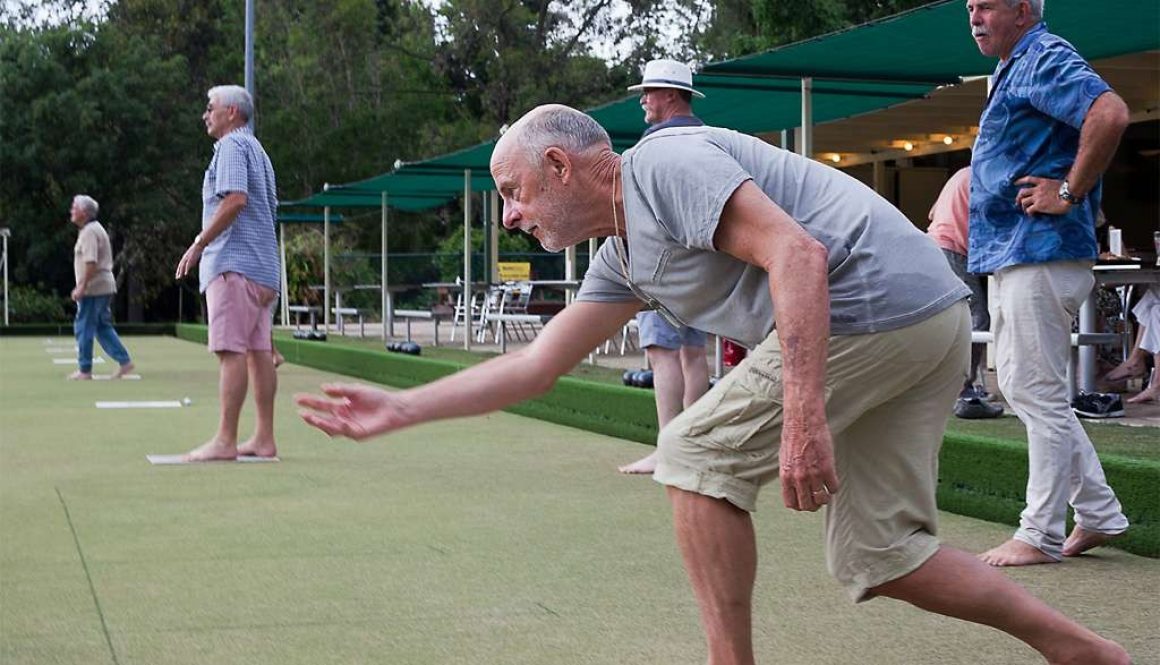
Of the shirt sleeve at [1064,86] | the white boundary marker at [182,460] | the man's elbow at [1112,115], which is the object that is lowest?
the white boundary marker at [182,460]

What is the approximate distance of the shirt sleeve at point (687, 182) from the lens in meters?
2.68

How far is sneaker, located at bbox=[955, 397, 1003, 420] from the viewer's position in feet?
25.9

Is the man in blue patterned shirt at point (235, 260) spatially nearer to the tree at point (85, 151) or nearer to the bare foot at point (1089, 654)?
the bare foot at point (1089, 654)

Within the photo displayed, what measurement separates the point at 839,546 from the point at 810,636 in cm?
97

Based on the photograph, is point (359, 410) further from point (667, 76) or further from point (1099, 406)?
point (1099, 406)

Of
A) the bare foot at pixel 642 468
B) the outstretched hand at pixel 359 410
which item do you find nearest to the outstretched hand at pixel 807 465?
the outstretched hand at pixel 359 410

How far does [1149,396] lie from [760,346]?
6.45 meters

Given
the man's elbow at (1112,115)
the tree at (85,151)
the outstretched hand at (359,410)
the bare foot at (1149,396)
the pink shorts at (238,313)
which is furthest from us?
the tree at (85,151)

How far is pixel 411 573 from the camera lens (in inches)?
186

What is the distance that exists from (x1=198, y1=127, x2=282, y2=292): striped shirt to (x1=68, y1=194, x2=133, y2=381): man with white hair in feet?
21.5

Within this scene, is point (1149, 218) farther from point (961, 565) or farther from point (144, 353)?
point (961, 565)

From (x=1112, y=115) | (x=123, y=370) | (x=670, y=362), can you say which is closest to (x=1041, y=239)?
(x=1112, y=115)

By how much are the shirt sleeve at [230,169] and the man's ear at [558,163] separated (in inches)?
180

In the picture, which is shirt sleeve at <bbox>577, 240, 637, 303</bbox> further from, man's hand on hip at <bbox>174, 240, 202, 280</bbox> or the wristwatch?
man's hand on hip at <bbox>174, 240, 202, 280</bbox>
